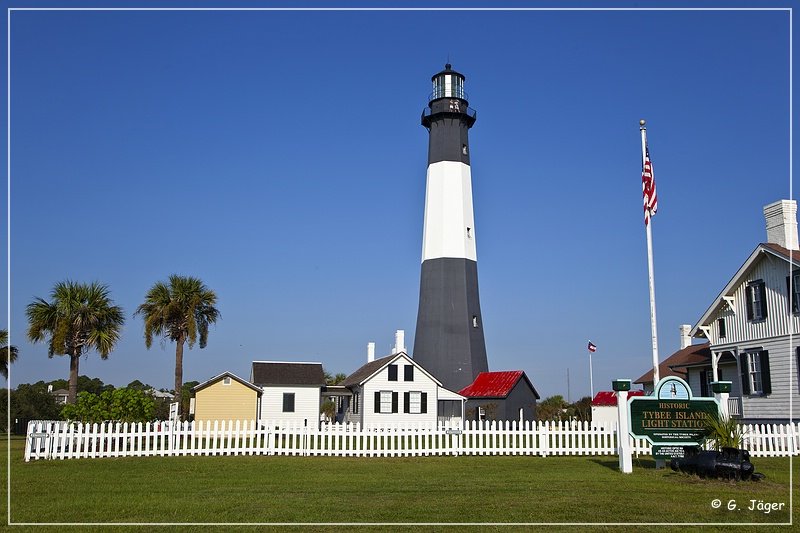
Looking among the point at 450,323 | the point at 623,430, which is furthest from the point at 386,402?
the point at 623,430

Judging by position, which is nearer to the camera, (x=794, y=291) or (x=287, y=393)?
(x=794, y=291)

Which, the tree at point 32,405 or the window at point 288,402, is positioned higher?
the window at point 288,402

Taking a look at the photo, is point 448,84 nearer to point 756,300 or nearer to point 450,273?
point 450,273

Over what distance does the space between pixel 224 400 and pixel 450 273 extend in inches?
536

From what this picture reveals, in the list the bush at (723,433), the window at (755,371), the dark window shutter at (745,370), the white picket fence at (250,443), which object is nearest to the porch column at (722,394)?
the bush at (723,433)

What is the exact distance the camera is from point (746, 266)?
2661 cm

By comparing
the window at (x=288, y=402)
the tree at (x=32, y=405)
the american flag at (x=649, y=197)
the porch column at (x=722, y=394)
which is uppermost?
the american flag at (x=649, y=197)

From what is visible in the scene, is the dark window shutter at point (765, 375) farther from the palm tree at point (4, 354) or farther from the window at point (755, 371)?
the palm tree at point (4, 354)

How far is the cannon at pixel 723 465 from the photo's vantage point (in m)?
13.7

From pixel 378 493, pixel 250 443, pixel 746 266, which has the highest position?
pixel 746 266

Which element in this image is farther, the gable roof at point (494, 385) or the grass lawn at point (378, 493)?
the gable roof at point (494, 385)

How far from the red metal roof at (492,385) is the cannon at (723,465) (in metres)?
23.1

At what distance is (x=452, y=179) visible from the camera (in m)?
40.6

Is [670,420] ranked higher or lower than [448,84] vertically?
lower
